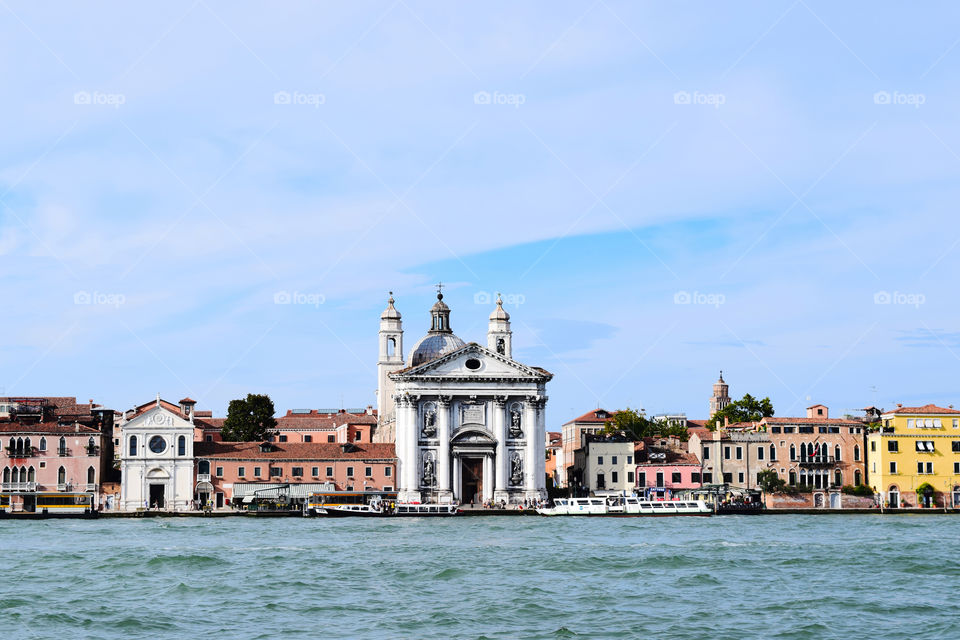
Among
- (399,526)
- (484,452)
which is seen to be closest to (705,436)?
(484,452)

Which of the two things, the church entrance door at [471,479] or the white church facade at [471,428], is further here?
the church entrance door at [471,479]

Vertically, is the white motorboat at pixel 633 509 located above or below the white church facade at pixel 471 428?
below

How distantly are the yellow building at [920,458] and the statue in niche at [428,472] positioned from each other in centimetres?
2410

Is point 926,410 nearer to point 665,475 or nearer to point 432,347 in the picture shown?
point 665,475

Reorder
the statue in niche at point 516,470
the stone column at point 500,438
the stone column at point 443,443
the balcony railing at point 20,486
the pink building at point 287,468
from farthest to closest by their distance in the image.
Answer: the statue in niche at point 516,470
the stone column at point 500,438
the stone column at point 443,443
the pink building at point 287,468
the balcony railing at point 20,486

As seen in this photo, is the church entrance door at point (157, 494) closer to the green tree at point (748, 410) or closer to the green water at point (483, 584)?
the green water at point (483, 584)

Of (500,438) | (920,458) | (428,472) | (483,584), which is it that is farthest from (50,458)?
(920,458)

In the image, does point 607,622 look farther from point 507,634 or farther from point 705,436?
point 705,436

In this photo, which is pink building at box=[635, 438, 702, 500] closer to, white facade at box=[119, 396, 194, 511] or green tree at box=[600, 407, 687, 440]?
green tree at box=[600, 407, 687, 440]

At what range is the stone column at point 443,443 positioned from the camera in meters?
70.6

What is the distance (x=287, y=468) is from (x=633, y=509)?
18.8m

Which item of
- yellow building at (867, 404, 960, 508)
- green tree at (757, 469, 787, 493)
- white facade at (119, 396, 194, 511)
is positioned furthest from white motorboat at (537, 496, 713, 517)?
white facade at (119, 396, 194, 511)

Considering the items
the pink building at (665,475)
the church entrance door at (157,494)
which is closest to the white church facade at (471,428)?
the pink building at (665,475)

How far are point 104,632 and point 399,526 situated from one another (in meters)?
32.1
